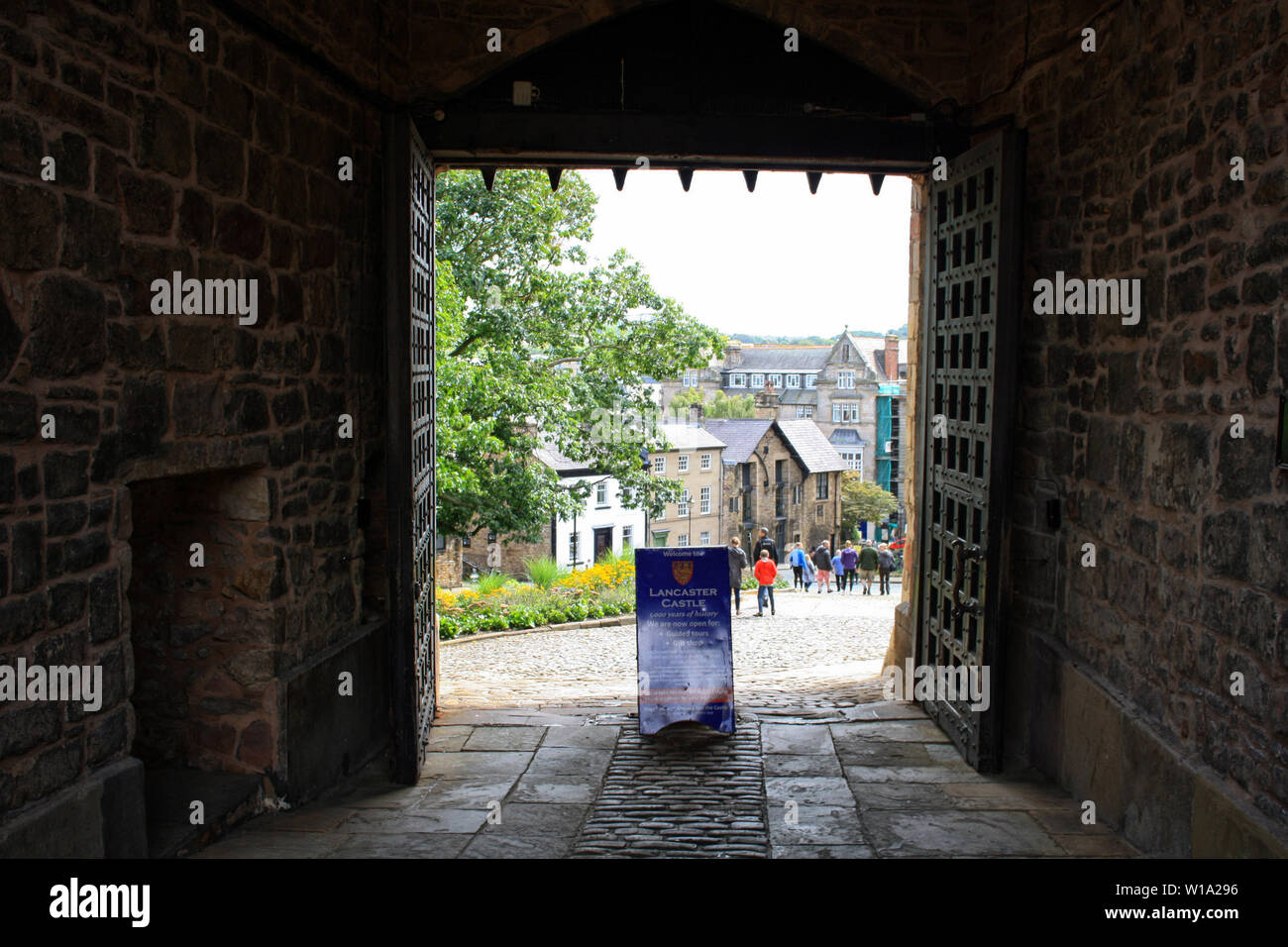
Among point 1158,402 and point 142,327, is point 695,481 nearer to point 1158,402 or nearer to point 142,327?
point 1158,402

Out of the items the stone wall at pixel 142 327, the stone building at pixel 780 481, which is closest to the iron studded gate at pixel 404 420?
the stone wall at pixel 142 327

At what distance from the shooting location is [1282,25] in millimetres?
3582

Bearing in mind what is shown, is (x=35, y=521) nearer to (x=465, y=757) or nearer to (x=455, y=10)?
(x=465, y=757)

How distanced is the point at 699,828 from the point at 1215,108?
142 inches

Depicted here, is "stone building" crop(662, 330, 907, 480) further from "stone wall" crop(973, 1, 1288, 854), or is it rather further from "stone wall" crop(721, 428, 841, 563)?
"stone wall" crop(973, 1, 1288, 854)

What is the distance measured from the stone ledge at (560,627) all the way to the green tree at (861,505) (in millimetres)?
36573

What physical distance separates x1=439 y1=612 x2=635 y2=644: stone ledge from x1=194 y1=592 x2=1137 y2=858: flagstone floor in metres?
4.76

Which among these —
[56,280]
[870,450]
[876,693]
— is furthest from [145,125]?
[870,450]

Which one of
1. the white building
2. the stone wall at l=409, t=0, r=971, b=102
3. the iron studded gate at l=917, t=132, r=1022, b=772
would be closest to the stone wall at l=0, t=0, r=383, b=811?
the stone wall at l=409, t=0, r=971, b=102

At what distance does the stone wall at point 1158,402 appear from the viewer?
3.72m

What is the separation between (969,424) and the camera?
6.27 m

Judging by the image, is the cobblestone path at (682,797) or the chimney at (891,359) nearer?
the cobblestone path at (682,797)

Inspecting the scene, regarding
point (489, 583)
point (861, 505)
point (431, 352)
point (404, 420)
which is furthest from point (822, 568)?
point (861, 505)

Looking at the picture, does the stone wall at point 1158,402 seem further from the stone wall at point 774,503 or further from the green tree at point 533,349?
the stone wall at point 774,503
